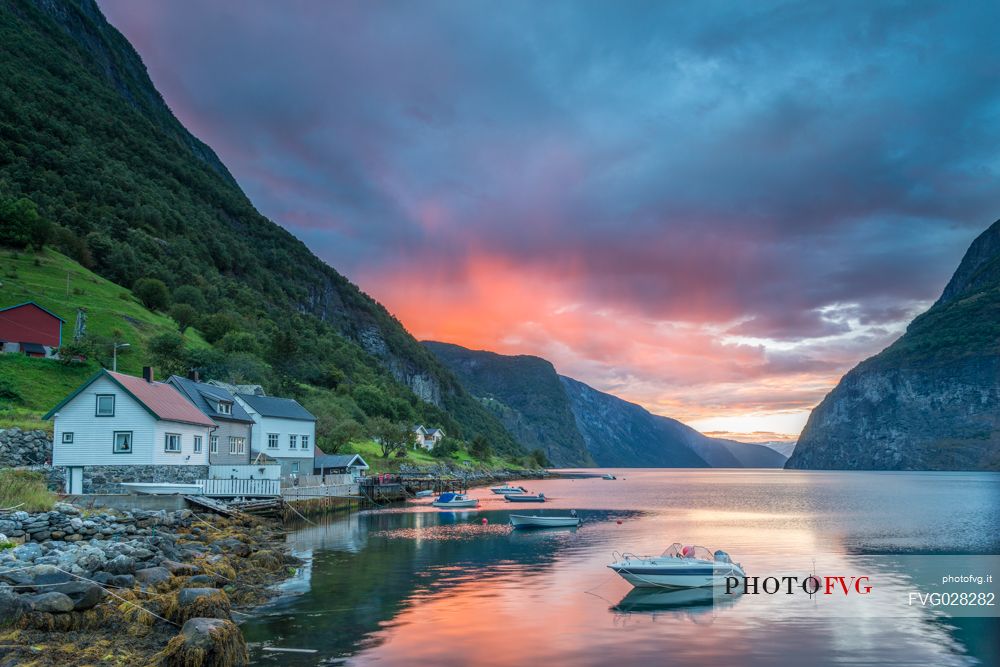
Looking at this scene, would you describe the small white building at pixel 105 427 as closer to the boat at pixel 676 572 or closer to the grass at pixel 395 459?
the boat at pixel 676 572

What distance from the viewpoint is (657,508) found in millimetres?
94312

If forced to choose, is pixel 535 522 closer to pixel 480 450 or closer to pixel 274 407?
pixel 274 407

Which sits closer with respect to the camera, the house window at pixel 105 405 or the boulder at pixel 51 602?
the boulder at pixel 51 602

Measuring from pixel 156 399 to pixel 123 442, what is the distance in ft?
13.8

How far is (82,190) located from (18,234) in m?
51.2

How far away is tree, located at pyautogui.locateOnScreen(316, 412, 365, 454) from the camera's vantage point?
338 feet

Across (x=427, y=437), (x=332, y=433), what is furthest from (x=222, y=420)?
(x=427, y=437)

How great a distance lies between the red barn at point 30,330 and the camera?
74625mm

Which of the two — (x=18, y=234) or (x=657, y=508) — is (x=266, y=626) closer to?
(x=657, y=508)

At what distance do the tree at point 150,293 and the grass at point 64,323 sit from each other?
251 centimetres

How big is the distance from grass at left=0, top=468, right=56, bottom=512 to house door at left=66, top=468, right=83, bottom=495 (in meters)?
9.45

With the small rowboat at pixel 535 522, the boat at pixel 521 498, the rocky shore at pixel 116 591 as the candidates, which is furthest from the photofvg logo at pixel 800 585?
the boat at pixel 521 498

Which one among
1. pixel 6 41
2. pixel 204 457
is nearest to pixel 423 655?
pixel 204 457

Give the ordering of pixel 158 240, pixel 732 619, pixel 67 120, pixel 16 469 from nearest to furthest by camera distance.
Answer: pixel 732 619, pixel 16 469, pixel 158 240, pixel 67 120
